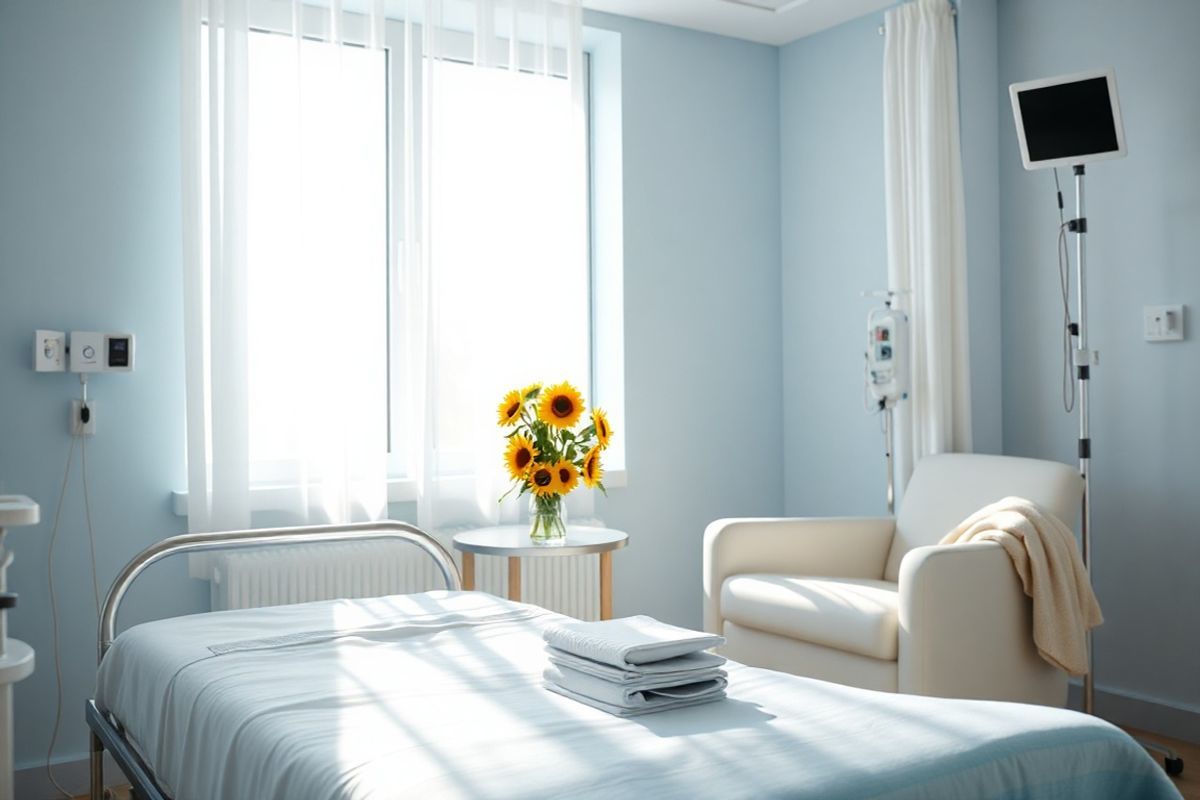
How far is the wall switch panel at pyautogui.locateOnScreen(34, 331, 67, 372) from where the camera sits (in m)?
3.13

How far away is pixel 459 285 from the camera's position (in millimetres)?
3834

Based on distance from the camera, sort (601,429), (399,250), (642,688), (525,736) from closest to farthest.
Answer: (525,736), (642,688), (601,429), (399,250)

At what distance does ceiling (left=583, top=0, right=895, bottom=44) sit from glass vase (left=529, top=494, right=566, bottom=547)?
6.24ft

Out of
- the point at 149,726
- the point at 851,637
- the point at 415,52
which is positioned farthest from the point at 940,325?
the point at 149,726

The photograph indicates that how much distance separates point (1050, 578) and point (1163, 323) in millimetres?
1013

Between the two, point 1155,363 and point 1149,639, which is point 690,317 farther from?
point 1149,639

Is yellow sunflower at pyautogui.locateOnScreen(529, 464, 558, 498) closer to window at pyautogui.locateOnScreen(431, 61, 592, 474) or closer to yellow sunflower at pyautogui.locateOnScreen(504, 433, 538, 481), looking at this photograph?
yellow sunflower at pyautogui.locateOnScreen(504, 433, 538, 481)

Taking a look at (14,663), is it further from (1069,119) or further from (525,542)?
(1069,119)

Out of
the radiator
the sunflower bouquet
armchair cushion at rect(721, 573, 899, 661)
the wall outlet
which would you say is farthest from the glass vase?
the wall outlet

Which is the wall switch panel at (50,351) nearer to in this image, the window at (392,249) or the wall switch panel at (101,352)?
the wall switch panel at (101,352)

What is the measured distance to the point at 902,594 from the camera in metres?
2.93

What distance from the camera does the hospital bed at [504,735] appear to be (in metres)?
1.48

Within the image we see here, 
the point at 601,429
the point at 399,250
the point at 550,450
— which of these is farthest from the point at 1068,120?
the point at 399,250

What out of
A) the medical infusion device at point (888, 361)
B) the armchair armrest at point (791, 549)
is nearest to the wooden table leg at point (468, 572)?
the armchair armrest at point (791, 549)
